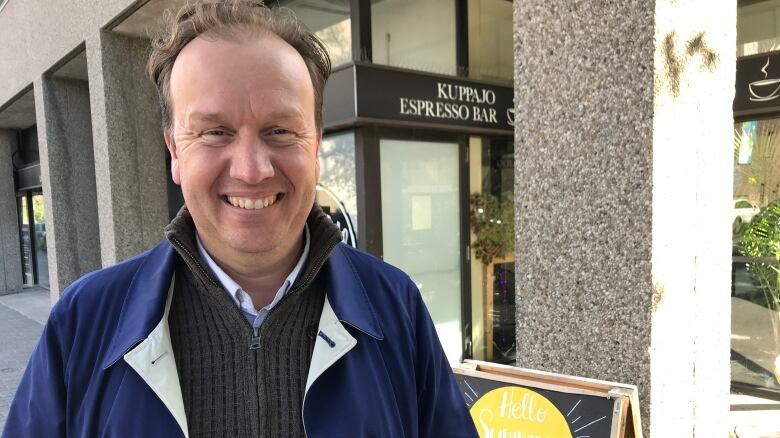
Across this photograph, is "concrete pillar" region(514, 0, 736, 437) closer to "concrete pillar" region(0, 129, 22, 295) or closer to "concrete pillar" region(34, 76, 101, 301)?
"concrete pillar" region(34, 76, 101, 301)

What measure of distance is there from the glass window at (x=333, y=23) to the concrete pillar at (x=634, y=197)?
9.30 feet

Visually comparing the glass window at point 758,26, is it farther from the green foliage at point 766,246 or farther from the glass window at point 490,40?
the glass window at point 490,40

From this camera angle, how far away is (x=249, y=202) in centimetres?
139

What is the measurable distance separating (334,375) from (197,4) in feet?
3.37

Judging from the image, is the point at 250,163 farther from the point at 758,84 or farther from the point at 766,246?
the point at 766,246

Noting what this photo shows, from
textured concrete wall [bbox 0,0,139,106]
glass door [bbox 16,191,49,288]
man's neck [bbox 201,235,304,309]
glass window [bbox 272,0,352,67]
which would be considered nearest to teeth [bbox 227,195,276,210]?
man's neck [bbox 201,235,304,309]

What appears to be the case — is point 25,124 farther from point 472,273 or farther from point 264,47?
point 264,47

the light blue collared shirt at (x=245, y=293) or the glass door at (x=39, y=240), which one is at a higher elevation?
the light blue collared shirt at (x=245, y=293)

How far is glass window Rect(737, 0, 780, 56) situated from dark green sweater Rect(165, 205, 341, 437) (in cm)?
540

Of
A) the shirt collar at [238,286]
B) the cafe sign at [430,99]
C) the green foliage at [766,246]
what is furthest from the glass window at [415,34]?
the shirt collar at [238,286]

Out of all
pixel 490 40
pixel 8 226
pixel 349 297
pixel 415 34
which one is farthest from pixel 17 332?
pixel 349 297

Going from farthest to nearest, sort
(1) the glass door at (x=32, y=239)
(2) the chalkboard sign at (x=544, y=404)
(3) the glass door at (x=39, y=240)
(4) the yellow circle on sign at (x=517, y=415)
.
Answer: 1. (1) the glass door at (x=32, y=239)
2. (3) the glass door at (x=39, y=240)
3. (4) the yellow circle on sign at (x=517, y=415)
4. (2) the chalkboard sign at (x=544, y=404)

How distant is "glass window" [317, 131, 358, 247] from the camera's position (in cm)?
502

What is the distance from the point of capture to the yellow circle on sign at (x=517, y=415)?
2.14 m
